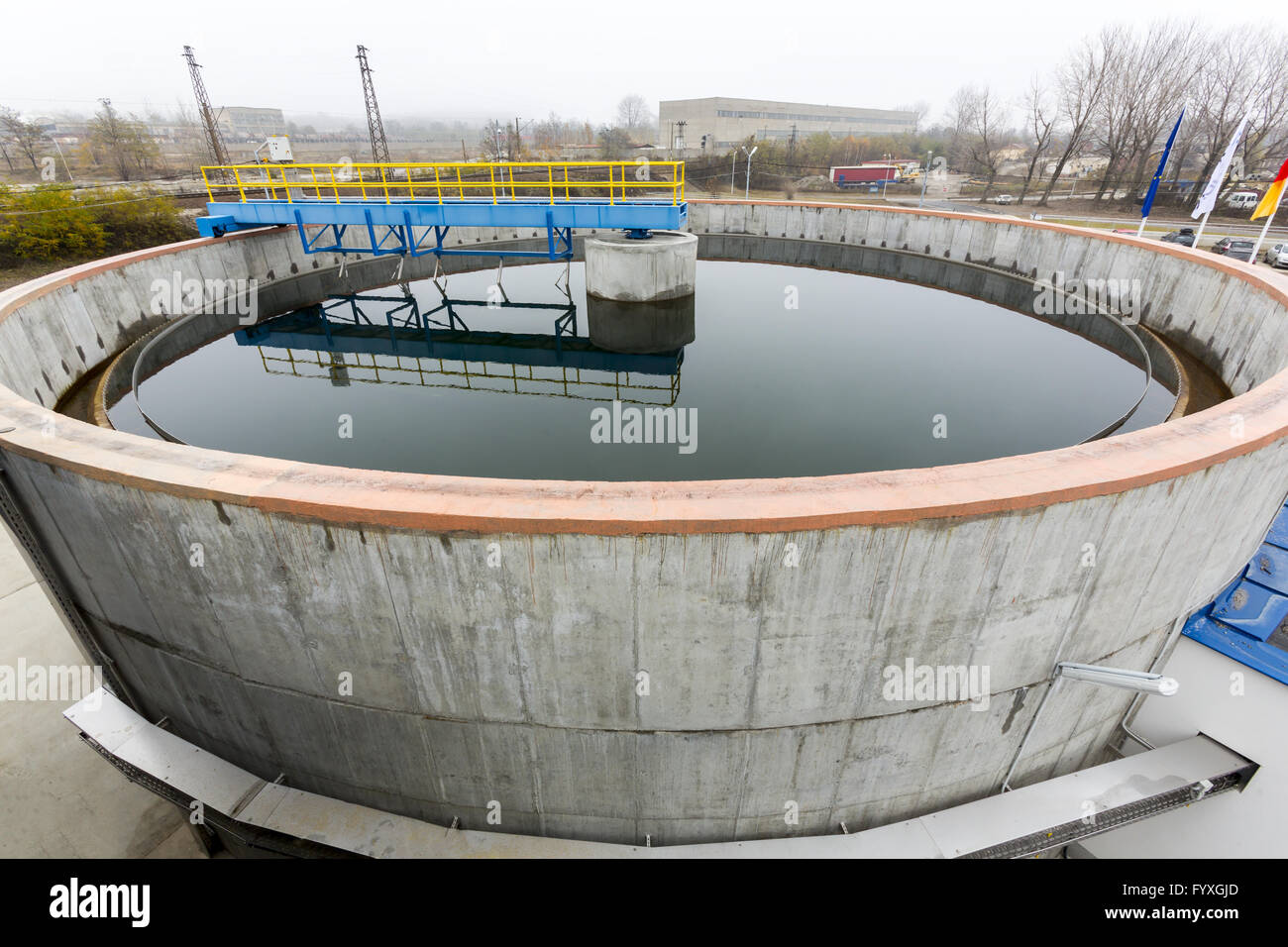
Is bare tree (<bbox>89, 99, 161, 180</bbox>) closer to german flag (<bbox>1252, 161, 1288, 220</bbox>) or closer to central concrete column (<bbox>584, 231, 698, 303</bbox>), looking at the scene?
central concrete column (<bbox>584, 231, 698, 303</bbox>)

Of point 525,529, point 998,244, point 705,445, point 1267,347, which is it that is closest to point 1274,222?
point 998,244

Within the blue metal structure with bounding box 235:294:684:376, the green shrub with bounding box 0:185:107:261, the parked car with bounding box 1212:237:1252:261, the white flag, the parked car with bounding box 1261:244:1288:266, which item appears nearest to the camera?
the blue metal structure with bounding box 235:294:684:376

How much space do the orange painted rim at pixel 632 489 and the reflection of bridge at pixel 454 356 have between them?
14.1 feet

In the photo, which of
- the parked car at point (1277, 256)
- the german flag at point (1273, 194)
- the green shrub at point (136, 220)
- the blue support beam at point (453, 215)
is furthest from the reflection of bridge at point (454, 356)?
the parked car at point (1277, 256)

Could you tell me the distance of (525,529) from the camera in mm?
3867

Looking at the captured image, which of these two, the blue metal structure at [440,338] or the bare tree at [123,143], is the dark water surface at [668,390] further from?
the bare tree at [123,143]

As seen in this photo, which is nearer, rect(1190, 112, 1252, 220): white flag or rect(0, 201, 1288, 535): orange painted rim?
rect(0, 201, 1288, 535): orange painted rim

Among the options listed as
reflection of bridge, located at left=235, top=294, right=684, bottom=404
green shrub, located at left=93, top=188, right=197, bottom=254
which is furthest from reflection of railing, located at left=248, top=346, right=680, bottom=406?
green shrub, located at left=93, top=188, right=197, bottom=254

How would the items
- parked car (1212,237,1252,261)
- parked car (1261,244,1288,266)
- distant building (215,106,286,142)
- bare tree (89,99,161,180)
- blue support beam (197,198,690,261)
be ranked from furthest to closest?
distant building (215,106,286,142) → bare tree (89,99,161,180) → parked car (1212,237,1252,261) → parked car (1261,244,1288,266) → blue support beam (197,198,690,261)

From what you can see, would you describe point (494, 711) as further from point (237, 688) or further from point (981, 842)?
point (981, 842)

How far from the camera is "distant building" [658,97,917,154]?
267 ft

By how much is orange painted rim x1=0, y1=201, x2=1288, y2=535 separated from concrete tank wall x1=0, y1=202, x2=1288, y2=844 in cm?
2

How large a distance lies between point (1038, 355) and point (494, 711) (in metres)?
10.6

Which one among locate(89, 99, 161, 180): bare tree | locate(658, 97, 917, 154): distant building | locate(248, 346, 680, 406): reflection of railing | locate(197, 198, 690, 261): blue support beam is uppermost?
locate(658, 97, 917, 154): distant building
